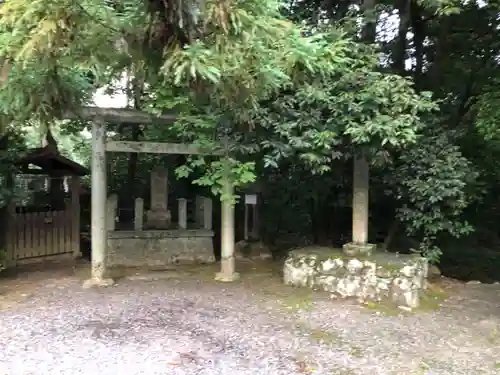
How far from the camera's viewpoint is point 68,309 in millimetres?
5703

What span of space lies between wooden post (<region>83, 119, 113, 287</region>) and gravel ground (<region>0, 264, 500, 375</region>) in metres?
0.38

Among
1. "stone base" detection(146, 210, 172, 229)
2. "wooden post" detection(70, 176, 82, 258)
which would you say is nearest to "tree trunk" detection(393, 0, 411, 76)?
"stone base" detection(146, 210, 172, 229)

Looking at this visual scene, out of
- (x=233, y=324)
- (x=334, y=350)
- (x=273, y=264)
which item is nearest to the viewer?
(x=334, y=350)

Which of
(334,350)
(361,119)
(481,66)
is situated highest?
(481,66)

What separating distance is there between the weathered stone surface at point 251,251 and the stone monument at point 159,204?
1507 mm

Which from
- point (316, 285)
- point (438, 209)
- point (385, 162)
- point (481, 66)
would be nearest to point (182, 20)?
point (385, 162)

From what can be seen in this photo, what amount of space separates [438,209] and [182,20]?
16.2ft

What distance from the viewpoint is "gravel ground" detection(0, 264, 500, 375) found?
4.12 m

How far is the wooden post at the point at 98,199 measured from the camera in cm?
681

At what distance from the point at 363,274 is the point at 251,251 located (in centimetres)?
341

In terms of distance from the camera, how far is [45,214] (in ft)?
29.8

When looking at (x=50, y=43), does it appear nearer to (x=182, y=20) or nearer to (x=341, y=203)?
(x=182, y=20)

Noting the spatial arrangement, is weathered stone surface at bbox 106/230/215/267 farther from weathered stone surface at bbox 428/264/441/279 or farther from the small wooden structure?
weathered stone surface at bbox 428/264/441/279

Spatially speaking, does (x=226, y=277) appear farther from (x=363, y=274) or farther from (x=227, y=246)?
(x=363, y=274)
